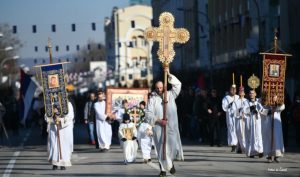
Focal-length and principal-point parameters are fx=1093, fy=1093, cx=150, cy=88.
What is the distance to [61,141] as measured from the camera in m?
23.9

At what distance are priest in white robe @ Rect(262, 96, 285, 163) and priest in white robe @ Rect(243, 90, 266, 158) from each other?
0.78 m

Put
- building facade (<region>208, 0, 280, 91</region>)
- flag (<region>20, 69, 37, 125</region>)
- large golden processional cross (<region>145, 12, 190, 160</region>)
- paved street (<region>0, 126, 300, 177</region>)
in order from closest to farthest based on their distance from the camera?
large golden processional cross (<region>145, 12, 190, 160</region>), paved street (<region>0, 126, 300, 177</region>), flag (<region>20, 69, 37, 125</region>), building facade (<region>208, 0, 280, 91</region>)

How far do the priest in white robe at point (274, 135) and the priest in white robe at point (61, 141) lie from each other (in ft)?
14.4

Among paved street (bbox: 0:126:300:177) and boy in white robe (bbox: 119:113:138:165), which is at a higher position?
boy in white robe (bbox: 119:113:138:165)

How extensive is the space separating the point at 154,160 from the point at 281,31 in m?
27.7

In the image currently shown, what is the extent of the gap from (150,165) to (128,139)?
6.15 feet

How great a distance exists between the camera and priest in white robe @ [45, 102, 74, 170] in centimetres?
2373

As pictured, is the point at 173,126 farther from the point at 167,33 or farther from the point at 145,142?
the point at 145,142

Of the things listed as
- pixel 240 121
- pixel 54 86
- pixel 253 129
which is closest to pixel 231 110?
pixel 240 121

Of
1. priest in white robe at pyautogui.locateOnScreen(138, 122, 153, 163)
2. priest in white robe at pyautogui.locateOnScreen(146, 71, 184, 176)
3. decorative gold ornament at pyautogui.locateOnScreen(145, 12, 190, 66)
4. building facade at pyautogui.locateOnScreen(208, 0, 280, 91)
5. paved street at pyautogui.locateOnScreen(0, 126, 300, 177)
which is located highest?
building facade at pyautogui.locateOnScreen(208, 0, 280, 91)

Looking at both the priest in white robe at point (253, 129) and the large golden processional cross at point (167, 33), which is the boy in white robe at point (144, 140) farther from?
the large golden processional cross at point (167, 33)

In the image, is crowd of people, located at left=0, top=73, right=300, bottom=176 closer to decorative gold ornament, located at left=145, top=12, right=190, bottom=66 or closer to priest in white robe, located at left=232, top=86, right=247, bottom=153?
priest in white robe, located at left=232, top=86, right=247, bottom=153

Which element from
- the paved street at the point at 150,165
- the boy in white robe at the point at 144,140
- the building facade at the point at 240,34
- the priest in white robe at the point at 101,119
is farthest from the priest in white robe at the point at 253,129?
the building facade at the point at 240,34

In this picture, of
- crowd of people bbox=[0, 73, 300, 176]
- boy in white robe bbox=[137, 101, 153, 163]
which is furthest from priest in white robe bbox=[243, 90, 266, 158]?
boy in white robe bbox=[137, 101, 153, 163]
